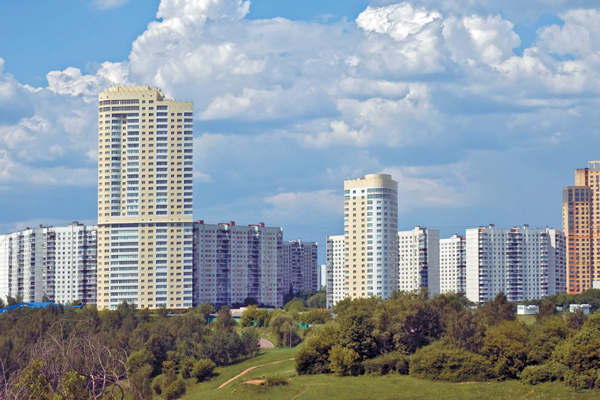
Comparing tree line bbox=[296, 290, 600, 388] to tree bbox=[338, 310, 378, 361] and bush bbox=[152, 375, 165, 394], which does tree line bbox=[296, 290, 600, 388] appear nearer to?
tree bbox=[338, 310, 378, 361]

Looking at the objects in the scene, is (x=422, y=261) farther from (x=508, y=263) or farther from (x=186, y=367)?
(x=186, y=367)

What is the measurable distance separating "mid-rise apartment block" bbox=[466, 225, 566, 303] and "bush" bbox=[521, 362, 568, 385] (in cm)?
7988

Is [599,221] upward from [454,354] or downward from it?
upward

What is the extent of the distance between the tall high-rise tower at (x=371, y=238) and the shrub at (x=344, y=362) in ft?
177

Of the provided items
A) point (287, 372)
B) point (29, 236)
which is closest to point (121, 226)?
point (29, 236)

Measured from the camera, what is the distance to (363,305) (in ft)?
292

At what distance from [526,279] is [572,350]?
85576 millimetres

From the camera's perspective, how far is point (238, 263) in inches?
5468

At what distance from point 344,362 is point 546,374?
18717 millimetres

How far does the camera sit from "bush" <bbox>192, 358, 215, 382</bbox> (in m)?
81.6

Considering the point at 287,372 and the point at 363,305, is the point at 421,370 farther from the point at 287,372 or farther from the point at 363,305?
the point at 363,305

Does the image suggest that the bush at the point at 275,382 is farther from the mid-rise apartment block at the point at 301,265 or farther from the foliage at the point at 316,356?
the mid-rise apartment block at the point at 301,265

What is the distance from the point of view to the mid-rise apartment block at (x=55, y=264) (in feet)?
434

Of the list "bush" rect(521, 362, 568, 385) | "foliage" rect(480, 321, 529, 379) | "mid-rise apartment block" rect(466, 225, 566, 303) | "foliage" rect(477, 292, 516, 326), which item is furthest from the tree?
"mid-rise apartment block" rect(466, 225, 566, 303)
